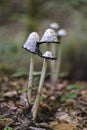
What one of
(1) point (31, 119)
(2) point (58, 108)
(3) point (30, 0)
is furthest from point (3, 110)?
(3) point (30, 0)

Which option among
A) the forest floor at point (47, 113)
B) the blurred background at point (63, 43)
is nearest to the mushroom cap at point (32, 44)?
the forest floor at point (47, 113)

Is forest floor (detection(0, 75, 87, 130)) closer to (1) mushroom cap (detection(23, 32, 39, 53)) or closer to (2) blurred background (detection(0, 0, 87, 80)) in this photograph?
(1) mushroom cap (detection(23, 32, 39, 53))

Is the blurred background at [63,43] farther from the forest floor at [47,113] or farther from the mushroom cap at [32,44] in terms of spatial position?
the mushroom cap at [32,44]

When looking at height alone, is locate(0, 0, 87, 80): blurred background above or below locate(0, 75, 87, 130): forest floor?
above

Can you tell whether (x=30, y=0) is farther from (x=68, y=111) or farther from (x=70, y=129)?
(x=70, y=129)

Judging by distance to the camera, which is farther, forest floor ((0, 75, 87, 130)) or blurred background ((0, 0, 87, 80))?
blurred background ((0, 0, 87, 80))

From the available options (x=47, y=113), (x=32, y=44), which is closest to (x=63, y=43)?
(x=47, y=113)

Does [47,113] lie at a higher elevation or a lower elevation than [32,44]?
lower

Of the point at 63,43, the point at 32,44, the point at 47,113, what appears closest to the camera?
the point at 32,44

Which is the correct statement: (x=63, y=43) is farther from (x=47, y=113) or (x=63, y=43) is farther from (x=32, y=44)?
(x=32, y=44)

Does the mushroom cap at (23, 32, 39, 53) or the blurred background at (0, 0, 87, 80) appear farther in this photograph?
the blurred background at (0, 0, 87, 80)

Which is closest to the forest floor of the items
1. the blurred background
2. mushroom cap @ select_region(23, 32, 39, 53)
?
mushroom cap @ select_region(23, 32, 39, 53)
